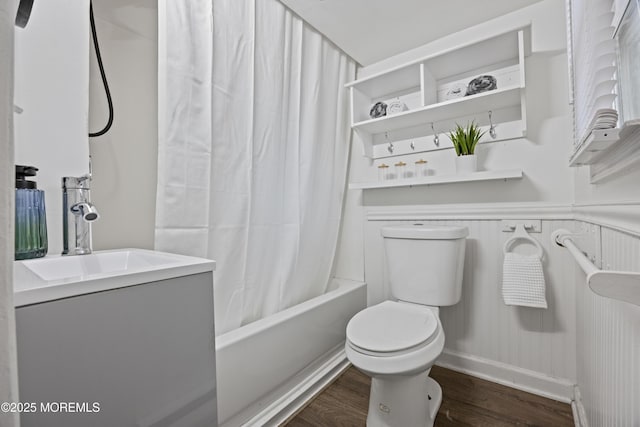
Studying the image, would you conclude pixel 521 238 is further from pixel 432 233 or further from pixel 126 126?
pixel 126 126

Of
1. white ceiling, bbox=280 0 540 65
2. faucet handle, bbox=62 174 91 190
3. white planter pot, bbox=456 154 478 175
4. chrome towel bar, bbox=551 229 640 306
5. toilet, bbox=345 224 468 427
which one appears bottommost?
toilet, bbox=345 224 468 427

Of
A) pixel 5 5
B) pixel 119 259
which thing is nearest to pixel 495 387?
pixel 119 259

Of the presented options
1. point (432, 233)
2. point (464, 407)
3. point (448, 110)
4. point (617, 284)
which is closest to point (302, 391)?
point (464, 407)

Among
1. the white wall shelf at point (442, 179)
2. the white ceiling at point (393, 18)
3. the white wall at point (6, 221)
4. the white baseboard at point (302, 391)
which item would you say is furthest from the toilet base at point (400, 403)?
the white ceiling at point (393, 18)

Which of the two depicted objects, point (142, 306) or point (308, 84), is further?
point (308, 84)

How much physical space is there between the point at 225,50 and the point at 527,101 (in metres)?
1.51

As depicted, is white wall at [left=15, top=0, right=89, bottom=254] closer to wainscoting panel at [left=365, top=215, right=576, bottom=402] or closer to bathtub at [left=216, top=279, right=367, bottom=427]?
bathtub at [left=216, top=279, right=367, bottom=427]

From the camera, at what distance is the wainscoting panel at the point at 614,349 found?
0.53 metres

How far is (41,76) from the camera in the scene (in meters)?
0.88

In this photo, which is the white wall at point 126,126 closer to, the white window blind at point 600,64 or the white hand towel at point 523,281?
the white window blind at point 600,64

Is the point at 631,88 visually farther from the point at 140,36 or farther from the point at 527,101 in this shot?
the point at 140,36

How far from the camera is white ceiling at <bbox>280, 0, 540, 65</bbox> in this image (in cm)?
149

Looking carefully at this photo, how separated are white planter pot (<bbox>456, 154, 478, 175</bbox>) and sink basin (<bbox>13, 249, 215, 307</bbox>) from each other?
4.47ft

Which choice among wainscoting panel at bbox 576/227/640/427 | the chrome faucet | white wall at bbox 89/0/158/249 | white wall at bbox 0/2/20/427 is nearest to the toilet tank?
wainscoting panel at bbox 576/227/640/427
